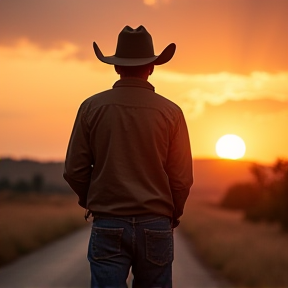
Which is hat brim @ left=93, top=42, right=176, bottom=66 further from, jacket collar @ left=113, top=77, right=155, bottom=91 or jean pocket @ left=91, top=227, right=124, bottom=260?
jean pocket @ left=91, top=227, right=124, bottom=260

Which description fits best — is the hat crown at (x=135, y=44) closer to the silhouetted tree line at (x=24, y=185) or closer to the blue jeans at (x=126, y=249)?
the blue jeans at (x=126, y=249)

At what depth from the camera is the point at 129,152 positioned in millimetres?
4473

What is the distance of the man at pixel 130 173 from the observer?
4.43 m

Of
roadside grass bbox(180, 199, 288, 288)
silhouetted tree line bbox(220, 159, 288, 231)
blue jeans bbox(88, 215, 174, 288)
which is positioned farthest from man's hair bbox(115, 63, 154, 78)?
silhouetted tree line bbox(220, 159, 288, 231)

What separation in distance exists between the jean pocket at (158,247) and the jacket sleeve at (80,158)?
436 millimetres

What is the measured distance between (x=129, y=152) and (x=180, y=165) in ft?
1.04

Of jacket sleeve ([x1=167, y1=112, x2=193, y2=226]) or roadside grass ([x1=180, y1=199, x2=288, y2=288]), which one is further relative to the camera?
roadside grass ([x1=180, y1=199, x2=288, y2=288])

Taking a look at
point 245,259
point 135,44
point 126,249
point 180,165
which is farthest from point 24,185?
point 126,249

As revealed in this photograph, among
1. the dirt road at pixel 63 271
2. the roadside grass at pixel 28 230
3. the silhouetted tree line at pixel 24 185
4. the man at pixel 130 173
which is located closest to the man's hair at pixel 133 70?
the man at pixel 130 173

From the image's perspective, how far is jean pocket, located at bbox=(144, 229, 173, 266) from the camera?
14.6ft

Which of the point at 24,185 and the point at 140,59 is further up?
the point at 140,59

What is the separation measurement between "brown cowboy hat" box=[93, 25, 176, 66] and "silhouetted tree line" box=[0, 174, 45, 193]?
137ft

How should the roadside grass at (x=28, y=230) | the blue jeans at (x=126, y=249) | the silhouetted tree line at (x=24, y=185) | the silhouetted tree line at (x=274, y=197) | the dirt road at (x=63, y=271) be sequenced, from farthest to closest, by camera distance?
1. the silhouetted tree line at (x=24, y=185)
2. the silhouetted tree line at (x=274, y=197)
3. the roadside grass at (x=28, y=230)
4. the dirt road at (x=63, y=271)
5. the blue jeans at (x=126, y=249)

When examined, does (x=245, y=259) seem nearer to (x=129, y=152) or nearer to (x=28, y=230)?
(x=28, y=230)
